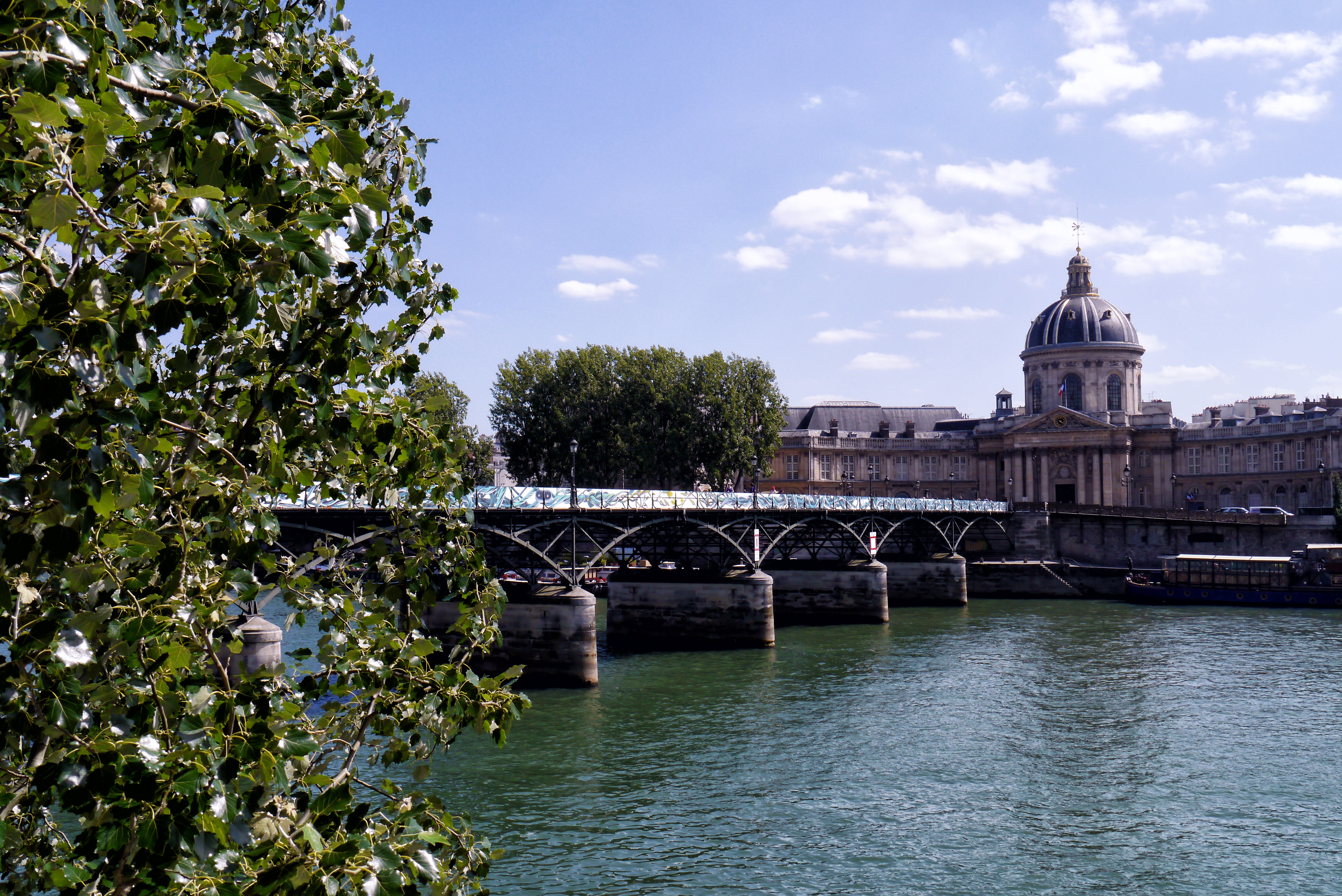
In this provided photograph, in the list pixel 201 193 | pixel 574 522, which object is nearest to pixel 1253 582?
pixel 574 522

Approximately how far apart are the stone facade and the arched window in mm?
131

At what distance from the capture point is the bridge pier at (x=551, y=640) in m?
37.2

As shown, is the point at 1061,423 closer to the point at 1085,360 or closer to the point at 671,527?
the point at 1085,360

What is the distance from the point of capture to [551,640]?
37.6 meters

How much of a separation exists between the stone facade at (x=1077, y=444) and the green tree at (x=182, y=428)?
9845 cm

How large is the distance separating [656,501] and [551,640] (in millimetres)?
10549

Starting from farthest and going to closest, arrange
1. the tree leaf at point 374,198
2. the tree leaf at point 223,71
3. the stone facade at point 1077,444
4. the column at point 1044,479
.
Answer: the column at point 1044,479 → the stone facade at point 1077,444 → the tree leaf at point 374,198 → the tree leaf at point 223,71

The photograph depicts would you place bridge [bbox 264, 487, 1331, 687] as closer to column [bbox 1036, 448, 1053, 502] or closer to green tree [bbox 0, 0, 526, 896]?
green tree [bbox 0, 0, 526, 896]

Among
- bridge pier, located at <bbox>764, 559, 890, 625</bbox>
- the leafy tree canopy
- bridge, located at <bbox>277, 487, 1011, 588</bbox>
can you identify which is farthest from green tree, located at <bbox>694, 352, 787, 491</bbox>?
bridge pier, located at <bbox>764, 559, 890, 625</bbox>

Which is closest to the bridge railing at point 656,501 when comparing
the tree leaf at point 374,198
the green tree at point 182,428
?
the green tree at point 182,428

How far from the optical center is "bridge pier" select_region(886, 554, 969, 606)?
68.2 m

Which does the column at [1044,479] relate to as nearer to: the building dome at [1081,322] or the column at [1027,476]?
the column at [1027,476]

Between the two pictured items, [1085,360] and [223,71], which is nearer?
[223,71]

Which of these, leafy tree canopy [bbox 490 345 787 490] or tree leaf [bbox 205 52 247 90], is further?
leafy tree canopy [bbox 490 345 787 490]
